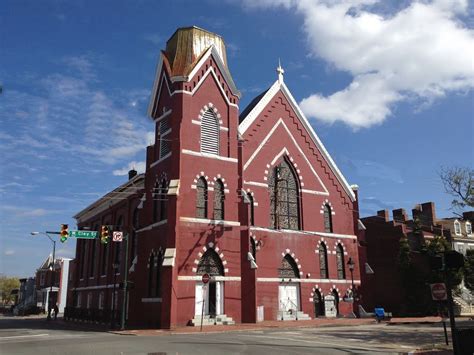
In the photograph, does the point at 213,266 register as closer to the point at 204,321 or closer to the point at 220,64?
the point at 204,321

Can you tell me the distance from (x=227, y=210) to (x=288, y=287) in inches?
315

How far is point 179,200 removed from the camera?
30578 mm

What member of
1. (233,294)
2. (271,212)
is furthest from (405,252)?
(233,294)

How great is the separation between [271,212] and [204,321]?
10379 millimetres

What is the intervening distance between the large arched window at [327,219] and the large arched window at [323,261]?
1.59m

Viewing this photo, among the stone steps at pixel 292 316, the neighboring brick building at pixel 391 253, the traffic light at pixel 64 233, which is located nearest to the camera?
the traffic light at pixel 64 233

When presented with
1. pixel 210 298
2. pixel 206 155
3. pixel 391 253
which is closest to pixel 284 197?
pixel 206 155

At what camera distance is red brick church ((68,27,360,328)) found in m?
30.8

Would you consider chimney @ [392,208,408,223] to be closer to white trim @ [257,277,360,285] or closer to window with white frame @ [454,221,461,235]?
window with white frame @ [454,221,461,235]

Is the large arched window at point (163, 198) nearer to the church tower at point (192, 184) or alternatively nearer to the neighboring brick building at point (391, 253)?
the church tower at point (192, 184)

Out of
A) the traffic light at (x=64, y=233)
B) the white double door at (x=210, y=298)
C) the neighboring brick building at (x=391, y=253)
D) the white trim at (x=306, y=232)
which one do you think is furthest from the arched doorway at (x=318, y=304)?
the traffic light at (x=64, y=233)

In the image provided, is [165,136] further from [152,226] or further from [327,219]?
[327,219]

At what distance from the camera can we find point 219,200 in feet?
108

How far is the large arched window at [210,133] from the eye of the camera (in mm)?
33519
